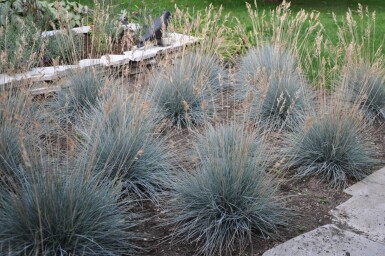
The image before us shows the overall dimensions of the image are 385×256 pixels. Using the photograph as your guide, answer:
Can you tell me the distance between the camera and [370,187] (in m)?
4.20

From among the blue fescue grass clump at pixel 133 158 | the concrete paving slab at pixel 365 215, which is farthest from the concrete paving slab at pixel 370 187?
the blue fescue grass clump at pixel 133 158

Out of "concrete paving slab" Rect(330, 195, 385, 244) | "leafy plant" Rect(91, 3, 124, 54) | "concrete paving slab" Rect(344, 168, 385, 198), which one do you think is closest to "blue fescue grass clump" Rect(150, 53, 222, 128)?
"leafy plant" Rect(91, 3, 124, 54)

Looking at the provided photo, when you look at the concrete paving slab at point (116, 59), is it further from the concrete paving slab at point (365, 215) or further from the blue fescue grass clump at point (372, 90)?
the concrete paving slab at point (365, 215)

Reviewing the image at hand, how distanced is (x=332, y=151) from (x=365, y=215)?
2.24 ft

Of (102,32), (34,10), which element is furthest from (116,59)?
(34,10)

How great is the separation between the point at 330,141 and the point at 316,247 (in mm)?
1274

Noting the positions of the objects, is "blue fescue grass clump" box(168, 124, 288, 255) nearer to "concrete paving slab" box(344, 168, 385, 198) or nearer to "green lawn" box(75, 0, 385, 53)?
"concrete paving slab" box(344, 168, 385, 198)

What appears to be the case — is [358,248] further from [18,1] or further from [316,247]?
[18,1]

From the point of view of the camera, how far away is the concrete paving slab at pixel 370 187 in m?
4.10

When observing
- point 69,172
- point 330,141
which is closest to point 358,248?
point 330,141

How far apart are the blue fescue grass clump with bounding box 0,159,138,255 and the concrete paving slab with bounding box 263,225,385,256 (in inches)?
36.0

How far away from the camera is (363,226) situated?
3.62m

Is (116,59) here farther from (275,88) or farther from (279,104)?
(279,104)

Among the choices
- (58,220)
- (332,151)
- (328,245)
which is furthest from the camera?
(332,151)
